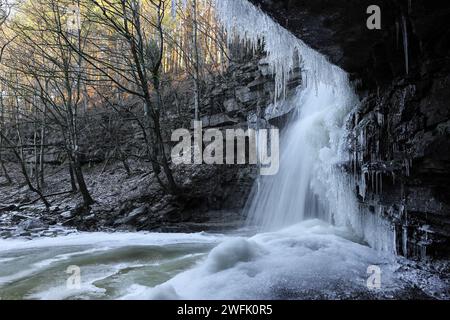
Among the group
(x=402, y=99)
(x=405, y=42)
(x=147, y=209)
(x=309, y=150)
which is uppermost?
(x=405, y=42)

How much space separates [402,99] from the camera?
190 inches

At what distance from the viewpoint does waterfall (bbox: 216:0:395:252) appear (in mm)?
5500

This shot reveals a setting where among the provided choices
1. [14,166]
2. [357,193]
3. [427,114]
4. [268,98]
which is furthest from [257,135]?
[14,166]

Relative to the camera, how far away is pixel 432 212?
13.9 feet

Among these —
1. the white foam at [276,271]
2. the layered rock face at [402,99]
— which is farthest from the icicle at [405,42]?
the white foam at [276,271]

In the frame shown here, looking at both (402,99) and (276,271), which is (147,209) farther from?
(402,99)

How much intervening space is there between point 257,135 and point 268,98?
1537 mm

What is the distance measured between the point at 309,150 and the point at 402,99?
3.54 metres

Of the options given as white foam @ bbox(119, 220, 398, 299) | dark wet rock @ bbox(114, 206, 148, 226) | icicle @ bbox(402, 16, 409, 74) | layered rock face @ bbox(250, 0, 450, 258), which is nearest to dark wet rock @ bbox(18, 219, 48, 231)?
dark wet rock @ bbox(114, 206, 148, 226)

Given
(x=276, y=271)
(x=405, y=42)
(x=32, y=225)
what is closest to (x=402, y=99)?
(x=405, y=42)

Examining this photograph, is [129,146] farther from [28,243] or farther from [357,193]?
[357,193]

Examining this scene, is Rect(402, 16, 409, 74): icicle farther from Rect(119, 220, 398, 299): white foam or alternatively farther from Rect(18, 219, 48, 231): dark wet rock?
Rect(18, 219, 48, 231): dark wet rock

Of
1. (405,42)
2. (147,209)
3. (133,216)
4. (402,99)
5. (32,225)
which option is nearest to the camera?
(405,42)

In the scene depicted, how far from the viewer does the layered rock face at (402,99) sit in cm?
409
